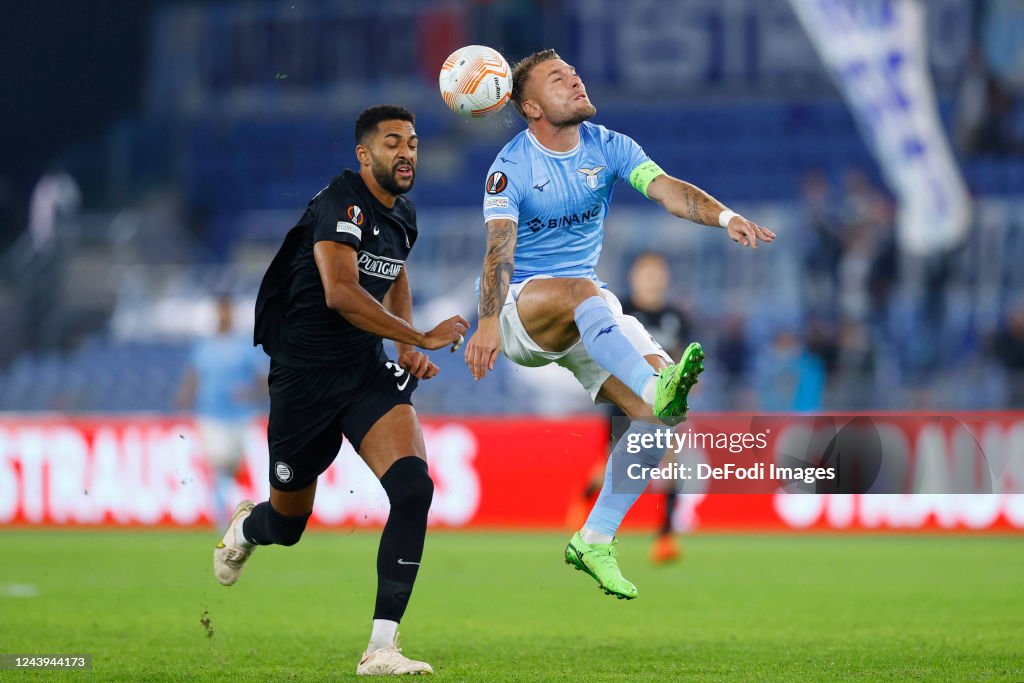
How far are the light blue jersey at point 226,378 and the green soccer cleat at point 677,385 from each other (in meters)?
8.20

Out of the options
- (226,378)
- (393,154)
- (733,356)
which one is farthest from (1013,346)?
(393,154)

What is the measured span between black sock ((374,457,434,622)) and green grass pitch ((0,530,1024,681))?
0.40 meters

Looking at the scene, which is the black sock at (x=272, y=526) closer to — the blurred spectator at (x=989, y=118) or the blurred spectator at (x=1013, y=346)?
the blurred spectator at (x=1013, y=346)

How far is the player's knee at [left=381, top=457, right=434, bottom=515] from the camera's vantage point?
255 inches

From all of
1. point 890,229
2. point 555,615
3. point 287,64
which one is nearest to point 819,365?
point 890,229

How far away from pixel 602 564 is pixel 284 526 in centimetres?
161

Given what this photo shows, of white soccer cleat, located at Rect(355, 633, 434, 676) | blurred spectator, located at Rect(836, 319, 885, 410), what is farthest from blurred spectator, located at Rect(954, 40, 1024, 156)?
white soccer cleat, located at Rect(355, 633, 434, 676)

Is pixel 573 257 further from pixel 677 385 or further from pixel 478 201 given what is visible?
pixel 478 201

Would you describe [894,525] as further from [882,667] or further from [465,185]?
[465,185]

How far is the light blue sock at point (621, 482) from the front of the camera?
6.92 m

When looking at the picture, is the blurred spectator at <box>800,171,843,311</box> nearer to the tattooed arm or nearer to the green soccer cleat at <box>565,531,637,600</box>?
the green soccer cleat at <box>565,531,637,600</box>

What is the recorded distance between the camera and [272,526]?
7297 millimetres

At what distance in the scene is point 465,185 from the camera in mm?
22406

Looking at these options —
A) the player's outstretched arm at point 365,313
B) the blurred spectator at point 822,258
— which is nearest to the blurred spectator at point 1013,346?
the blurred spectator at point 822,258
